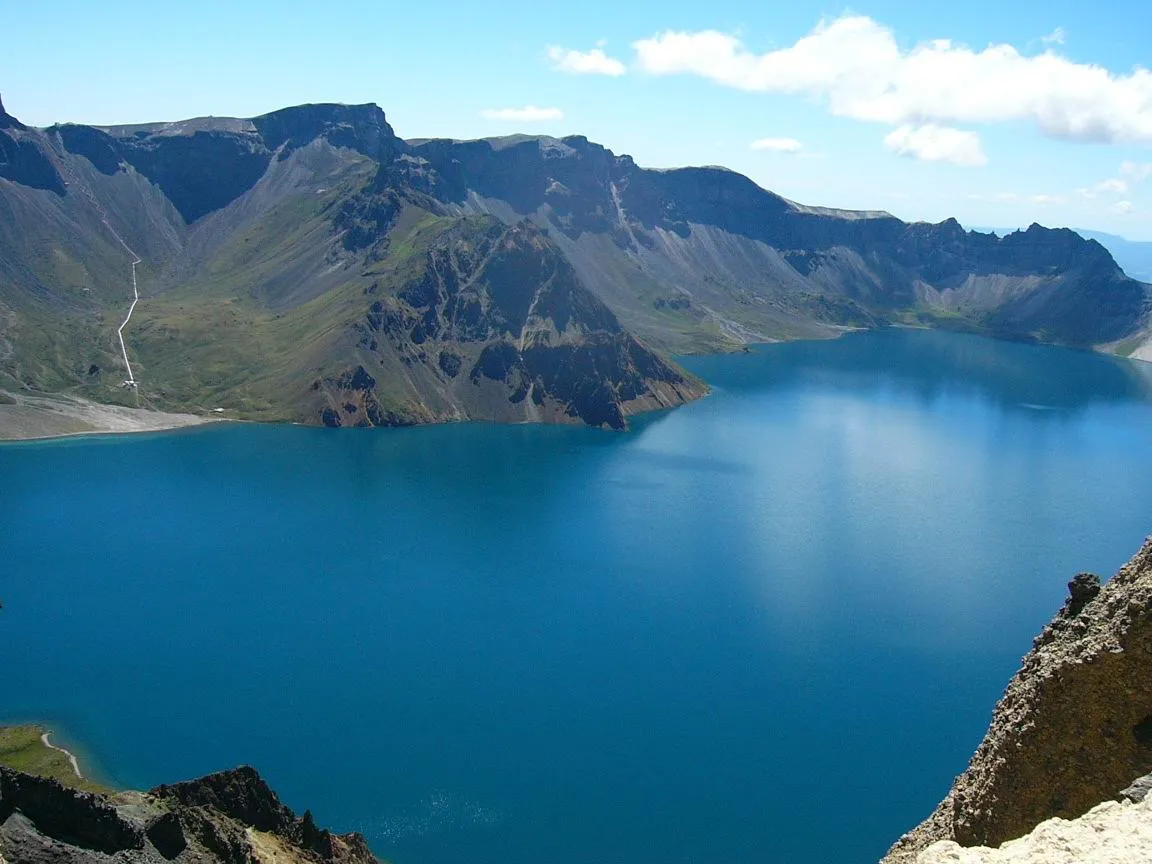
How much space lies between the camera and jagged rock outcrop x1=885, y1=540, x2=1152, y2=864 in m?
23.6

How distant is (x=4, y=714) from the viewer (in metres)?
83.4

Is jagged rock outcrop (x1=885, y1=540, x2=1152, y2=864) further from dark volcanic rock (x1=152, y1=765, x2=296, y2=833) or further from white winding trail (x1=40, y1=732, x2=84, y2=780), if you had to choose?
white winding trail (x1=40, y1=732, x2=84, y2=780)

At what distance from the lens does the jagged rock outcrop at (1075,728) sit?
931 inches

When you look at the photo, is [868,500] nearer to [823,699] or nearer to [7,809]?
[823,699]

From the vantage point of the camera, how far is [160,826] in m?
40.4

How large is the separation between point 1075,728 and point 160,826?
1420 inches

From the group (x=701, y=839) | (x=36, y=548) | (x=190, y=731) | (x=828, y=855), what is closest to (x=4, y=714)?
(x=190, y=731)

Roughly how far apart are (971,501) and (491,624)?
92.3 m

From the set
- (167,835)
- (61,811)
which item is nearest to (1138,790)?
(167,835)

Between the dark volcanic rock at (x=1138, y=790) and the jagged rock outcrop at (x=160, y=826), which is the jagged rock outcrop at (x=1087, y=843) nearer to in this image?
the dark volcanic rock at (x=1138, y=790)

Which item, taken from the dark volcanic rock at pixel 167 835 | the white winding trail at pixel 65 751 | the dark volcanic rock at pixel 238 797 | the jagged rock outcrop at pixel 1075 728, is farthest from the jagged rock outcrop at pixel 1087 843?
the white winding trail at pixel 65 751

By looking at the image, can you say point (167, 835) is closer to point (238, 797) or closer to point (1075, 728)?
point (238, 797)

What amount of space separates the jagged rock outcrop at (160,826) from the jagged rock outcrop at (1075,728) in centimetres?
3075

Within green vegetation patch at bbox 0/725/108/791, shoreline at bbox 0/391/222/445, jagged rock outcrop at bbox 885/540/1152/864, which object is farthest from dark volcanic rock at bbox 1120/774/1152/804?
shoreline at bbox 0/391/222/445
